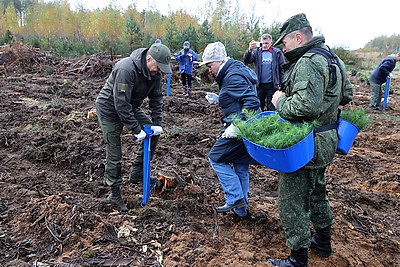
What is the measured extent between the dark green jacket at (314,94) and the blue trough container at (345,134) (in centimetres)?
9

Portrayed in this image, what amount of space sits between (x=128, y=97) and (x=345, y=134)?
2.11 m

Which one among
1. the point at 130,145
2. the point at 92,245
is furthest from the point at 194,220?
the point at 130,145

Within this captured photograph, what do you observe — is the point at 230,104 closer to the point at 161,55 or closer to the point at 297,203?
the point at 161,55

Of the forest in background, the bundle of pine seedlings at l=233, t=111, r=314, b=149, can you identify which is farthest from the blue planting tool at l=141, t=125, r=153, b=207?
the forest in background

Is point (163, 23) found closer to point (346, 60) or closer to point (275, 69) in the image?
point (346, 60)

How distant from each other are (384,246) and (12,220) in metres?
3.85

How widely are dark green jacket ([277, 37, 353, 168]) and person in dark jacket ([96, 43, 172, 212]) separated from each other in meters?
1.40

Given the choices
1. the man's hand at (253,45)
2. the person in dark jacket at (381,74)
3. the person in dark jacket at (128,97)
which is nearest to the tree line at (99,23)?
the person in dark jacket at (381,74)

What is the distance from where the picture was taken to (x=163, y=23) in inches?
1242

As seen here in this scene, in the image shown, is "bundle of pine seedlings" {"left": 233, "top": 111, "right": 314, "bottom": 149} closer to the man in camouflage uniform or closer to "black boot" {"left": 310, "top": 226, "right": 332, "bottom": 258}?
the man in camouflage uniform

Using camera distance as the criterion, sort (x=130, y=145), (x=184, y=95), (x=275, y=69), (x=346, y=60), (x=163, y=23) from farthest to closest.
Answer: (x=163, y=23), (x=346, y=60), (x=184, y=95), (x=275, y=69), (x=130, y=145)

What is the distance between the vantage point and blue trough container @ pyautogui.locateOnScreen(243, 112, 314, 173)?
86.4 inches

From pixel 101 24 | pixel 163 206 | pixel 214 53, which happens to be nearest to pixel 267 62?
pixel 214 53

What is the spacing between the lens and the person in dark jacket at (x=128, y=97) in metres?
3.34
